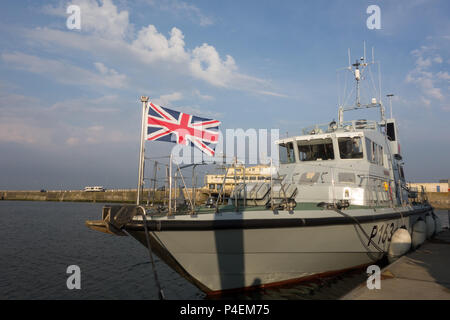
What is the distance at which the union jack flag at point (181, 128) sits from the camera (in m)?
5.59

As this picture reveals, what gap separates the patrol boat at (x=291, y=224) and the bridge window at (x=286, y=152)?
0.04 metres

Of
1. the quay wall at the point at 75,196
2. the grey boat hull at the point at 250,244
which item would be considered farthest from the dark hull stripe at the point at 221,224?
A: the quay wall at the point at 75,196

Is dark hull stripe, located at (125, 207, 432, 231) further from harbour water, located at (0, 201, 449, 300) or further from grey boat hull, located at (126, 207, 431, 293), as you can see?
harbour water, located at (0, 201, 449, 300)

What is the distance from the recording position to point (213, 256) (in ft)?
18.8

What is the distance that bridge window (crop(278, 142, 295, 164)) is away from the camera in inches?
364

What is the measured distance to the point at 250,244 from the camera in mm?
5785

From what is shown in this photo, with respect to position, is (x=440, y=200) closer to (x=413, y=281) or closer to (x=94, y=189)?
(x=413, y=281)

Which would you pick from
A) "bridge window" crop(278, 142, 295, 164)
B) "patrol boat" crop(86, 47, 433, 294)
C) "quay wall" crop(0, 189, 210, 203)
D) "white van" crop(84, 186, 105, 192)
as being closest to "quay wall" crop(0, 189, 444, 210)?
"quay wall" crop(0, 189, 210, 203)

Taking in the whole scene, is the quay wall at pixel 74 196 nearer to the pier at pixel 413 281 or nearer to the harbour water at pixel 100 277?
the harbour water at pixel 100 277

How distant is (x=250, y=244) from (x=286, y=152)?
4.32 meters

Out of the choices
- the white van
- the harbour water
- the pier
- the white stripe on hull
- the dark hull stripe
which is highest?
the white van

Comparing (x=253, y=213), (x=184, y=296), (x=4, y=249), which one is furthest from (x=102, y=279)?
(x=4, y=249)

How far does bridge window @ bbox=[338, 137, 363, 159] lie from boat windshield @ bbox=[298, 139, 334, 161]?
27cm

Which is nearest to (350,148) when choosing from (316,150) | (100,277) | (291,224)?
(316,150)
